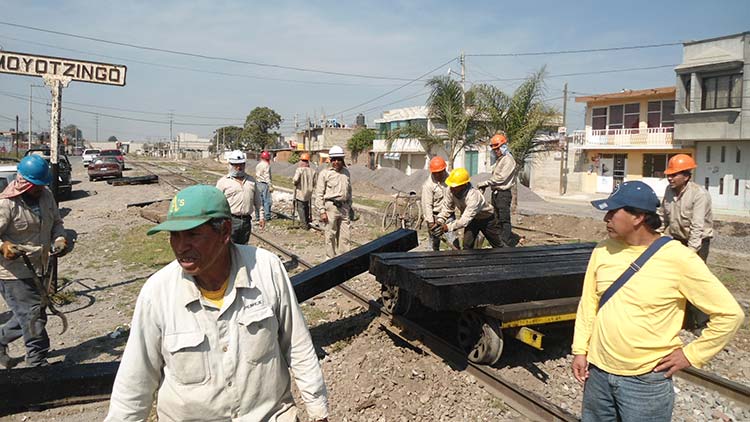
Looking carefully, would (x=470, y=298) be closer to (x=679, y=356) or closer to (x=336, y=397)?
(x=336, y=397)

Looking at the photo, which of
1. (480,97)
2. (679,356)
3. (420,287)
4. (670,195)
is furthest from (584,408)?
(480,97)

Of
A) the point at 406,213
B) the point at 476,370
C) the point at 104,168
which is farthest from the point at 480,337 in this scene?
the point at 104,168

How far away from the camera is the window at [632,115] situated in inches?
1286

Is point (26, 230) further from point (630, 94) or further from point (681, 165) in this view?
point (630, 94)

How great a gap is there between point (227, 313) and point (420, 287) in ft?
9.05

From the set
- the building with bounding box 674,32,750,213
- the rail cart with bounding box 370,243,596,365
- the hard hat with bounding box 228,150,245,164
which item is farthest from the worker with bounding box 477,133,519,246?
the building with bounding box 674,32,750,213

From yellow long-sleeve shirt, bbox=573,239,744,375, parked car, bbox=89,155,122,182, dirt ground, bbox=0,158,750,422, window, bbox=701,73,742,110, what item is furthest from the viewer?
parked car, bbox=89,155,122,182

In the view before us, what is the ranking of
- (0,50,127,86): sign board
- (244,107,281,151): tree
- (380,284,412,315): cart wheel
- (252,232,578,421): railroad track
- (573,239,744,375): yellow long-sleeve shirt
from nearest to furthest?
(573,239,744,375): yellow long-sleeve shirt, (252,232,578,421): railroad track, (380,284,412,315): cart wheel, (0,50,127,86): sign board, (244,107,281,151): tree

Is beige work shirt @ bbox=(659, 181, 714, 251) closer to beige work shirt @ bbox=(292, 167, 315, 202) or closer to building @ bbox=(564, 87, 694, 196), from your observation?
beige work shirt @ bbox=(292, 167, 315, 202)

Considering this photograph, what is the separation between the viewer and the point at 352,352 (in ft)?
18.4

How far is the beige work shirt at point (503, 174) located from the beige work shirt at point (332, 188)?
90.6 inches

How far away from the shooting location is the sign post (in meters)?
6.74

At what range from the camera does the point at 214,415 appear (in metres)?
2.21

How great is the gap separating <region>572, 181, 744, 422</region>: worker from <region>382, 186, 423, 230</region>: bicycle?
11.5m
